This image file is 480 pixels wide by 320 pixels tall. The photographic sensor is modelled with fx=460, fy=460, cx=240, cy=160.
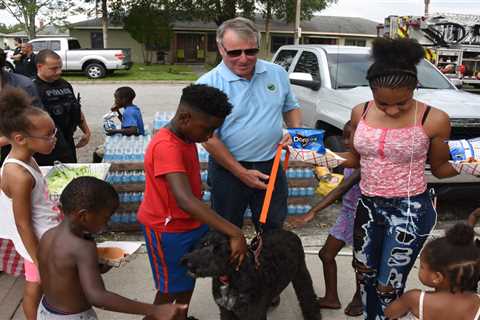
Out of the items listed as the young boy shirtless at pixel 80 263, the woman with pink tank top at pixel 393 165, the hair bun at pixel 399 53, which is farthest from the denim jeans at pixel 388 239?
the young boy shirtless at pixel 80 263

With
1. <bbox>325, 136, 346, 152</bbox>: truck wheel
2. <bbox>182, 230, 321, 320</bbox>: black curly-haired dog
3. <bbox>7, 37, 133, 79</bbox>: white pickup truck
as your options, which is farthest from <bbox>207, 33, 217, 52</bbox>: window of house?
<bbox>182, 230, 321, 320</bbox>: black curly-haired dog

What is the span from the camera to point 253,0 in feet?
105

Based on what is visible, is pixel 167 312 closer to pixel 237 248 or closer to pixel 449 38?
pixel 237 248

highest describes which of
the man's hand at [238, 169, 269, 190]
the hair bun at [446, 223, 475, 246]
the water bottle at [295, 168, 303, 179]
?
the man's hand at [238, 169, 269, 190]

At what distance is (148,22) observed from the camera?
3338 cm

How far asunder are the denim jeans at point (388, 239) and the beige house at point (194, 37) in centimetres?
3510

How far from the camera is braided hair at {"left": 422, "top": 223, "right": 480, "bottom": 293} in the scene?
86.2 inches

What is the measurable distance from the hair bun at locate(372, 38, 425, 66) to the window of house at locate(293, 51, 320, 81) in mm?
4410

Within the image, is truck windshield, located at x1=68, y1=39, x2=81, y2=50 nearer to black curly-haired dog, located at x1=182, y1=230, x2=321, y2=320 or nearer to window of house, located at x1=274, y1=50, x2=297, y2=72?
window of house, located at x1=274, y1=50, x2=297, y2=72

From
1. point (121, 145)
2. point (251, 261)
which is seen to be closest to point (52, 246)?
point (251, 261)

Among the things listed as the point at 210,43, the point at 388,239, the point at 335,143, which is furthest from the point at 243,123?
the point at 210,43

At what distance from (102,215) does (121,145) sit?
337cm

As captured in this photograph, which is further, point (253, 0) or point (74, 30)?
point (74, 30)

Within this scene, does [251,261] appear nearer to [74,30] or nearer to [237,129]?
[237,129]
